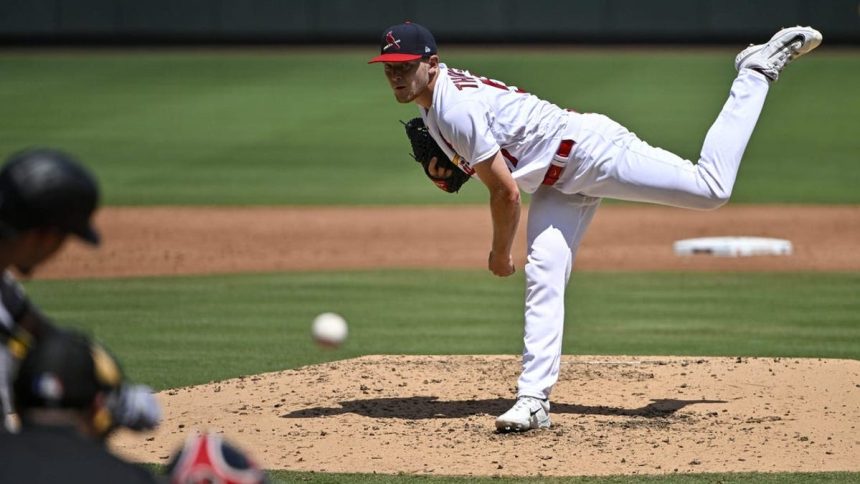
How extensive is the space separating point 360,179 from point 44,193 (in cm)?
1488

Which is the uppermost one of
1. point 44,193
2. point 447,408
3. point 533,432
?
point 44,193

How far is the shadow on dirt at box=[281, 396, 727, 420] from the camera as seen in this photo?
646 cm

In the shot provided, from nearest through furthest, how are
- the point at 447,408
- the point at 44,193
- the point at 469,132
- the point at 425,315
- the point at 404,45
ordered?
1. the point at 44,193
2. the point at 469,132
3. the point at 404,45
4. the point at 447,408
5. the point at 425,315

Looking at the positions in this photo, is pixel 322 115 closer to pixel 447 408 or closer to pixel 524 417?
pixel 447 408

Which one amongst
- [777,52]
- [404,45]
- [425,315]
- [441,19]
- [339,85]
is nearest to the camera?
[404,45]

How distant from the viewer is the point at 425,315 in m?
9.91

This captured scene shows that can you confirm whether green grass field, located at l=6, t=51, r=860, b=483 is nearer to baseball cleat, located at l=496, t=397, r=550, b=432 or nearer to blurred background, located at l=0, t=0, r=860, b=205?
blurred background, located at l=0, t=0, r=860, b=205

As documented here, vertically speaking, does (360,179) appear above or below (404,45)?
below

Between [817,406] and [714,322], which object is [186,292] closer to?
[714,322]

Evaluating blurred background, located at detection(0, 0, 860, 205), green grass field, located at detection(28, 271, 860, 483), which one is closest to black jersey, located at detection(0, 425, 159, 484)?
green grass field, located at detection(28, 271, 860, 483)

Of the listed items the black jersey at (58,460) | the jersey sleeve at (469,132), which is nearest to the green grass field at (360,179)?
the jersey sleeve at (469,132)

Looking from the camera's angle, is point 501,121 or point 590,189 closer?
point 501,121

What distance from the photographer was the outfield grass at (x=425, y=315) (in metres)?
8.48

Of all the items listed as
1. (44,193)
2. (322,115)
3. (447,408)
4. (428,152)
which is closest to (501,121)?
(428,152)
